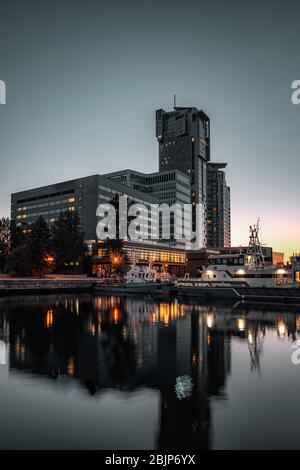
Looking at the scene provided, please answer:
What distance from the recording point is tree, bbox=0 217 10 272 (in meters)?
111

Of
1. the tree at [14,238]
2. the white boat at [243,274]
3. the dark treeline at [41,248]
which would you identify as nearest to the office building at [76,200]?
the dark treeline at [41,248]

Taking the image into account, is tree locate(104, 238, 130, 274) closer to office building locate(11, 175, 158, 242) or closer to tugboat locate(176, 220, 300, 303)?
office building locate(11, 175, 158, 242)

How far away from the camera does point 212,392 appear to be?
1625 centimetres

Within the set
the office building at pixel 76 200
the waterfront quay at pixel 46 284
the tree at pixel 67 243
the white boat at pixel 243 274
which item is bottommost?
the waterfront quay at pixel 46 284

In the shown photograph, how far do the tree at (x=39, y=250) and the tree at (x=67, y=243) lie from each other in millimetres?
12437

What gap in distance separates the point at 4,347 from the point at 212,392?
1737cm

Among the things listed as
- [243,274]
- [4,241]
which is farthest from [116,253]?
[243,274]

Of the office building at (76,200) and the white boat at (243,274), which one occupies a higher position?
the office building at (76,200)

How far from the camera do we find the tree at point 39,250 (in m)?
102

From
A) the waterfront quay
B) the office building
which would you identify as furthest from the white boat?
the office building

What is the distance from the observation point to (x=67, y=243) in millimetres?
121062

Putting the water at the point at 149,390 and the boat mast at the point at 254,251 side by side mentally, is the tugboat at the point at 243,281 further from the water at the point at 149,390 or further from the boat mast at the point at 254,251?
the water at the point at 149,390
